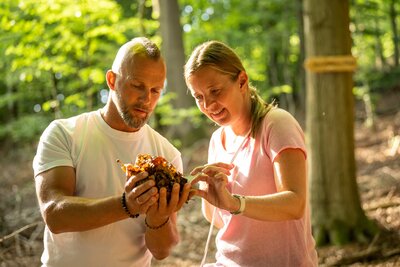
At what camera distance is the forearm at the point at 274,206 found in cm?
216

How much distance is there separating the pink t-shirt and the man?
0.38 m

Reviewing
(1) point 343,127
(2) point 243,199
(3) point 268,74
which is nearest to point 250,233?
(2) point 243,199

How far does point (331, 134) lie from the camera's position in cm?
546

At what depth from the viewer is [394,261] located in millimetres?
4895

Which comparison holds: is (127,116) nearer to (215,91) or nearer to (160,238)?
(215,91)

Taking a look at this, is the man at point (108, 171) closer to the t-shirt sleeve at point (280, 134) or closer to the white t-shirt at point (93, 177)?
the white t-shirt at point (93, 177)

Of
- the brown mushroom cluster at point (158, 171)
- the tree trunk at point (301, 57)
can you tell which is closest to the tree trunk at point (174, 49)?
the tree trunk at point (301, 57)

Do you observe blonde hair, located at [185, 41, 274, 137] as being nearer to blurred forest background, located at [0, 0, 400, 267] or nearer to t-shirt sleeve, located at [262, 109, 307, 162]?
t-shirt sleeve, located at [262, 109, 307, 162]

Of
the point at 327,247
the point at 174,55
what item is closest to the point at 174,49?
the point at 174,55

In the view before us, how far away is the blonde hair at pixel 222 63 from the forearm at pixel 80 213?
850 mm

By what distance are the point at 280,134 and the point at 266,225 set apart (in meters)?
0.49

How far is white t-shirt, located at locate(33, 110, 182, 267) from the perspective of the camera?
2.29m

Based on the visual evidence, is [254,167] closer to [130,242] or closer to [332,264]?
[130,242]

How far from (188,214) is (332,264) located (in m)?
3.21
